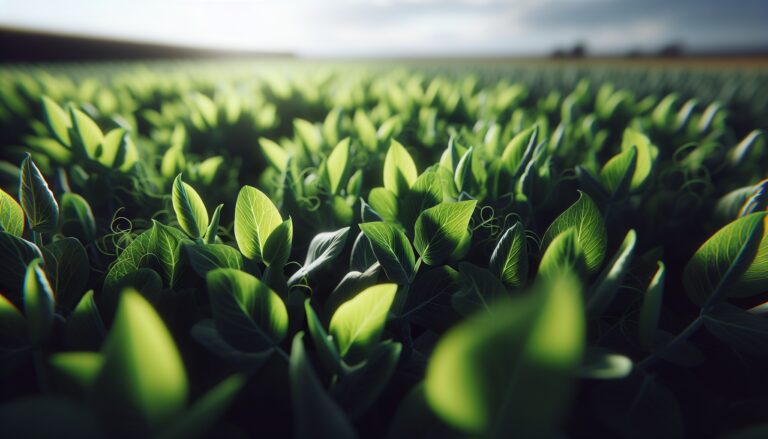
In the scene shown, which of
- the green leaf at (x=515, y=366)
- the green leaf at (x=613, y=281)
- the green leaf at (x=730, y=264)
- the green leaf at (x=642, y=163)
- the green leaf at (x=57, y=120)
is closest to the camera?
the green leaf at (x=515, y=366)

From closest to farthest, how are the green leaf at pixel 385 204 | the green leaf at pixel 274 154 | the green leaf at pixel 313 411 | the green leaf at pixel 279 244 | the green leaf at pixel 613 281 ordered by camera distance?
the green leaf at pixel 313 411
the green leaf at pixel 613 281
the green leaf at pixel 279 244
the green leaf at pixel 385 204
the green leaf at pixel 274 154

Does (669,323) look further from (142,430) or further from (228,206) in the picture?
(228,206)

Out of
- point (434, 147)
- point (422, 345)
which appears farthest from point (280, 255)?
point (434, 147)

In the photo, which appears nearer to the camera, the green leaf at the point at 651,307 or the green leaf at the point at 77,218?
the green leaf at the point at 651,307

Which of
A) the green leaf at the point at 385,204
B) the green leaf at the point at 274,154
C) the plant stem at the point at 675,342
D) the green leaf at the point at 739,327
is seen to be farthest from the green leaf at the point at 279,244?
the green leaf at the point at 739,327

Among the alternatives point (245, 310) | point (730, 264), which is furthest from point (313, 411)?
point (730, 264)

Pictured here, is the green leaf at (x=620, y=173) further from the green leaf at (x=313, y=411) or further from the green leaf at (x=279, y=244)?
the green leaf at (x=313, y=411)
